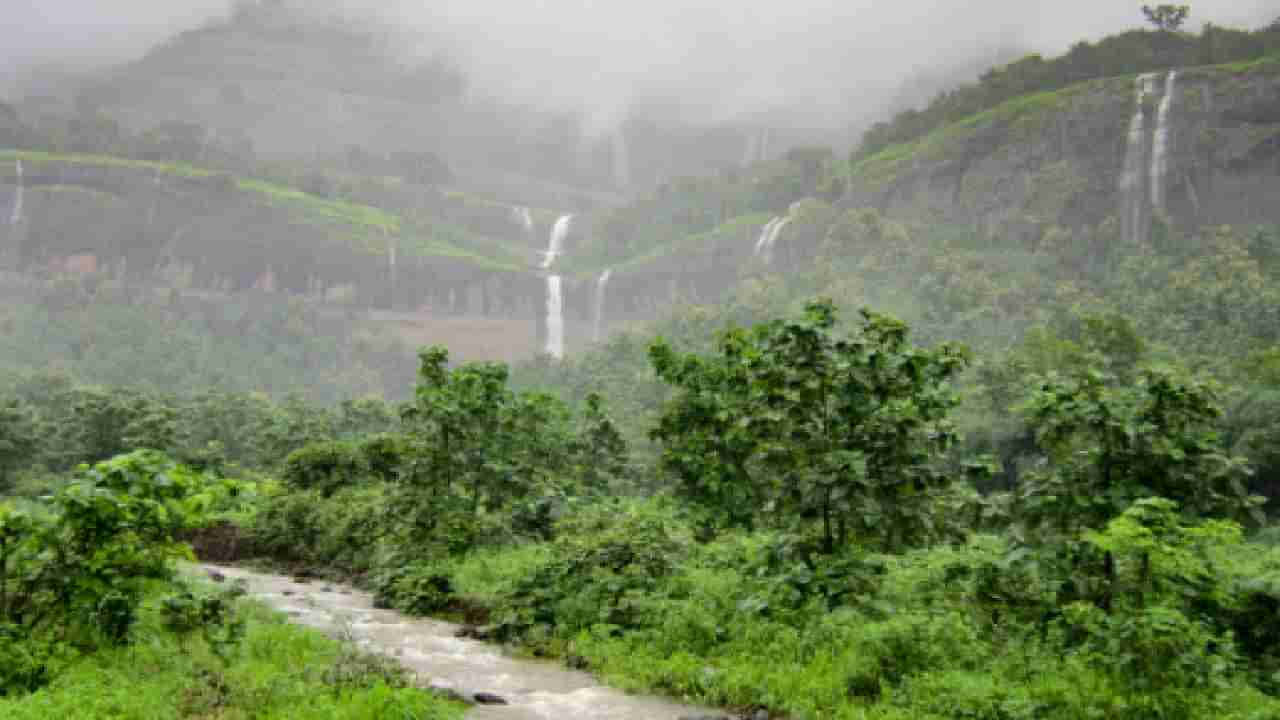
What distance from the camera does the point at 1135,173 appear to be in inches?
2660

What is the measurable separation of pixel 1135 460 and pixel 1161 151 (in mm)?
69815

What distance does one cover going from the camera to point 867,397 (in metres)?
8.70

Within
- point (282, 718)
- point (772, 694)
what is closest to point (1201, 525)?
point (772, 694)

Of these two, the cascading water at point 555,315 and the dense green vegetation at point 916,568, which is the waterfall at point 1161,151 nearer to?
the cascading water at point 555,315

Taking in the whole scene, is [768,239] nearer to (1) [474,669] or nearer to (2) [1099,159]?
(2) [1099,159]

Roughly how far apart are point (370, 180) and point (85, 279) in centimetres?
4544

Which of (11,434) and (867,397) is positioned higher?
(867,397)

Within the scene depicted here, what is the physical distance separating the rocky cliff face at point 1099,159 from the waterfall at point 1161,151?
0.45 ft

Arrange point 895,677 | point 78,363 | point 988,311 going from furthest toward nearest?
point 78,363 → point 988,311 → point 895,677

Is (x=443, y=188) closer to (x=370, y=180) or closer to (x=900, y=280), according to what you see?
(x=370, y=180)

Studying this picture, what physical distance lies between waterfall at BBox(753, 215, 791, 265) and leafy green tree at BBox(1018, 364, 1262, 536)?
80.1m

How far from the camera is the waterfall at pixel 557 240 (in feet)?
441

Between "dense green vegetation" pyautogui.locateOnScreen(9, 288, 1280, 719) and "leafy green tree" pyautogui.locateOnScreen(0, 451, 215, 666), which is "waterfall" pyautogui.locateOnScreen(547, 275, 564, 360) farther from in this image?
"leafy green tree" pyautogui.locateOnScreen(0, 451, 215, 666)

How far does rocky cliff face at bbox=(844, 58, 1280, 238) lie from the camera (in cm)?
6359
